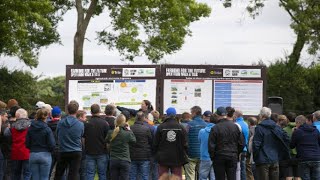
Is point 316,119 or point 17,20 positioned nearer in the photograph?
point 316,119

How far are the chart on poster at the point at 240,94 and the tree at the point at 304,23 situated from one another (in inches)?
525

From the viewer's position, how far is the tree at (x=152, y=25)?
38281 mm

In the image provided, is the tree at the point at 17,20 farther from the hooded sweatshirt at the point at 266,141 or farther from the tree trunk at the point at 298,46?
the hooded sweatshirt at the point at 266,141

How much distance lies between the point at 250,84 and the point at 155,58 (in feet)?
48.5

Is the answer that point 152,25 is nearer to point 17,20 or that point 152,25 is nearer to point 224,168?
point 17,20

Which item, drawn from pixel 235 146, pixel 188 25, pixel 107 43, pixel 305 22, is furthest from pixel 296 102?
pixel 235 146

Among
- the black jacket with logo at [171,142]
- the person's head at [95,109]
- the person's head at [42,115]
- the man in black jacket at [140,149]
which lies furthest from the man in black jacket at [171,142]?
the person's head at [42,115]

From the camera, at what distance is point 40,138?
1508 centimetres

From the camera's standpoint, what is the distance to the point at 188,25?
3953 cm

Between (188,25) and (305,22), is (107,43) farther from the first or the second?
(305,22)

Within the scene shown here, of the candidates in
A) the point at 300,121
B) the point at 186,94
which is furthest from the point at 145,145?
the point at 186,94

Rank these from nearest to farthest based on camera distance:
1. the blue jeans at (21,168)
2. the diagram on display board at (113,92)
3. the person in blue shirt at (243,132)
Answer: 1. the blue jeans at (21,168)
2. the person in blue shirt at (243,132)
3. the diagram on display board at (113,92)

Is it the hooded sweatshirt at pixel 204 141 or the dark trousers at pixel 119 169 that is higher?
the hooded sweatshirt at pixel 204 141

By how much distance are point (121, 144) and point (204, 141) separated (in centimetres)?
206
